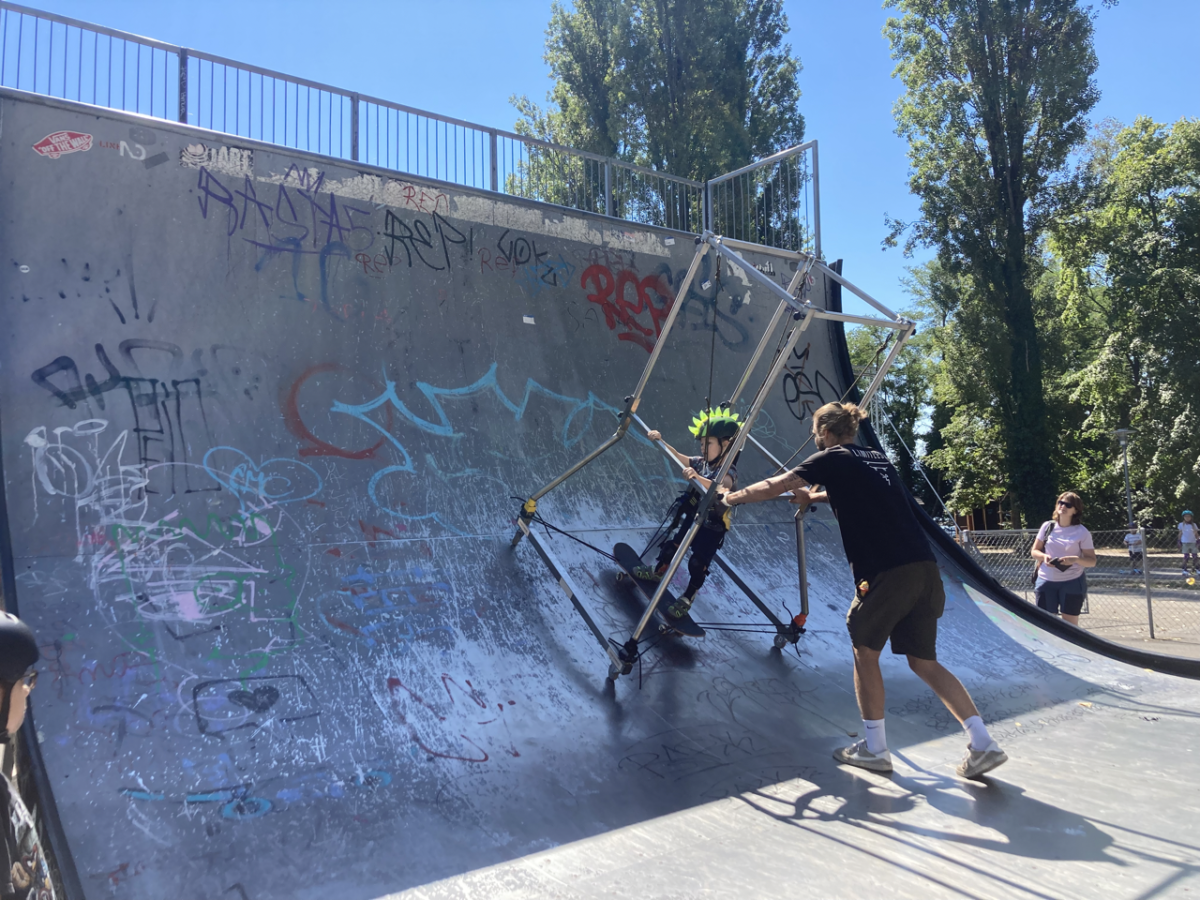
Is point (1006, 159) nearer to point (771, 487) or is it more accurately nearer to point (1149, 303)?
point (1149, 303)

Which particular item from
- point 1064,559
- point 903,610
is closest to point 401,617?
point 903,610

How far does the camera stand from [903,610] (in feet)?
13.5

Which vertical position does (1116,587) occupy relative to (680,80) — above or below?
below

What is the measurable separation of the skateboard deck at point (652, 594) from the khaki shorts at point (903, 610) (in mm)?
1243

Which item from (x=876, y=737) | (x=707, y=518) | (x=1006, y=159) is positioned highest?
(x=1006, y=159)

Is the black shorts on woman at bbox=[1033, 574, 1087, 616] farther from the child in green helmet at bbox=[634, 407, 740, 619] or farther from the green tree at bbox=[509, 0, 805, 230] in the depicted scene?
the green tree at bbox=[509, 0, 805, 230]

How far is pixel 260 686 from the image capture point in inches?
149

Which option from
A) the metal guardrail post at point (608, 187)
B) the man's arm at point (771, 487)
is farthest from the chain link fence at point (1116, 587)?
the man's arm at point (771, 487)

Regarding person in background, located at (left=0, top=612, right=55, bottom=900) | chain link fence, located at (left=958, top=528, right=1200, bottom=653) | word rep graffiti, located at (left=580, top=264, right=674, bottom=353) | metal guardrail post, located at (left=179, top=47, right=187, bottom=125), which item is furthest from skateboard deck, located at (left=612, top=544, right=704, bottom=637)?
chain link fence, located at (left=958, top=528, right=1200, bottom=653)

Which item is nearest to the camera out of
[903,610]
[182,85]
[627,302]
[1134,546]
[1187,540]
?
[903,610]

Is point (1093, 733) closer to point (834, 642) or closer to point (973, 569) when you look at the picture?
point (834, 642)

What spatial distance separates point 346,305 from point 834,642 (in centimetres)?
437

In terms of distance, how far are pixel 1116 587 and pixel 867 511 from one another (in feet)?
38.6

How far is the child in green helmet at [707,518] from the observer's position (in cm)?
521
